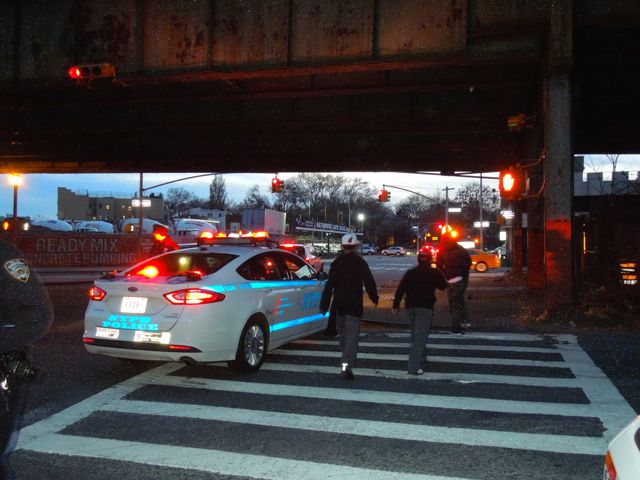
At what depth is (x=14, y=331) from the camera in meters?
2.71

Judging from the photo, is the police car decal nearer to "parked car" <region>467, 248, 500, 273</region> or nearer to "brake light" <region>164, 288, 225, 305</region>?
"brake light" <region>164, 288, 225, 305</region>

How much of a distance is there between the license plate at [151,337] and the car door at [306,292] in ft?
8.17

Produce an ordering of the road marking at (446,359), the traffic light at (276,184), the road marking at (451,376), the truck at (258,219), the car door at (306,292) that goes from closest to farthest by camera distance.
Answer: the road marking at (451,376) < the road marking at (446,359) < the car door at (306,292) < the traffic light at (276,184) < the truck at (258,219)

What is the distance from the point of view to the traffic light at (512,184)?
1372 cm

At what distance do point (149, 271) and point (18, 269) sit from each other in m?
5.12

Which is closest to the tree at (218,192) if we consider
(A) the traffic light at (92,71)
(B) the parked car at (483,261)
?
(B) the parked car at (483,261)

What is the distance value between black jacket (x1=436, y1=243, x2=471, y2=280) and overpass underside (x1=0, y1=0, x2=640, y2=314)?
7.42 feet

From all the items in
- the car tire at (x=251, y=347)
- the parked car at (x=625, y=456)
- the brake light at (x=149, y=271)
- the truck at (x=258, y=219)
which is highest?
the truck at (x=258, y=219)

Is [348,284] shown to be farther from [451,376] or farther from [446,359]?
[446,359]

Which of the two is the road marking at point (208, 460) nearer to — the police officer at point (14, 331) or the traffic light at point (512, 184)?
the police officer at point (14, 331)

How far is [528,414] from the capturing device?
18.5 ft

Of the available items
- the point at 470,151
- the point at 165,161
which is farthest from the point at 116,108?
the point at 470,151

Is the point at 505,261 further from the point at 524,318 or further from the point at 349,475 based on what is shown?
the point at 349,475

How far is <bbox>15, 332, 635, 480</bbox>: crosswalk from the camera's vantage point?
435cm
